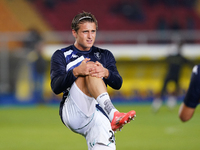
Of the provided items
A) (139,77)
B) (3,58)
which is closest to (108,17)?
(139,77)

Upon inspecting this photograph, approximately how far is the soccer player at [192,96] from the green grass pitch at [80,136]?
386 centimetres

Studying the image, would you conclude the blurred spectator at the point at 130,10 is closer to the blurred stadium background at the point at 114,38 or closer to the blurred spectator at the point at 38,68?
the blurred stadium background at the point at 114,38

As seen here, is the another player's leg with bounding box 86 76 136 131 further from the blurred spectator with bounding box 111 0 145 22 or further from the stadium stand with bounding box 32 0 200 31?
the blurred spectator with bounding box 111 0 145 22

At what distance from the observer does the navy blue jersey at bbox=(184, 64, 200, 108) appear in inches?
165

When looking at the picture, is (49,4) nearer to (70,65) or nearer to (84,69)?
(70,65)

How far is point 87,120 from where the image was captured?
206 inches

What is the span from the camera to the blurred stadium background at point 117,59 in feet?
32.9

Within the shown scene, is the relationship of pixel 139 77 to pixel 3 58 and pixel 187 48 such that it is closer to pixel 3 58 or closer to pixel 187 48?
pixel 187 48

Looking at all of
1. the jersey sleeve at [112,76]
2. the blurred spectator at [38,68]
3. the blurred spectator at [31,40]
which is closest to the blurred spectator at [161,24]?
the blurred spectator at [31,40]

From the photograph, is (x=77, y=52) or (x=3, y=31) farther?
(x=3, y=31)

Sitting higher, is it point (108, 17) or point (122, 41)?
point (108, 17)

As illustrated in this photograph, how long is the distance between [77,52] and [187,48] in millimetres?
14934

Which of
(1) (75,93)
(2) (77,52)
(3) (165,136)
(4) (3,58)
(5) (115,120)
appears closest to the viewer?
(5) (115,120)

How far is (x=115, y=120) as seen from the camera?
187 inches
